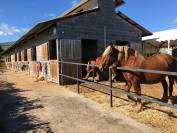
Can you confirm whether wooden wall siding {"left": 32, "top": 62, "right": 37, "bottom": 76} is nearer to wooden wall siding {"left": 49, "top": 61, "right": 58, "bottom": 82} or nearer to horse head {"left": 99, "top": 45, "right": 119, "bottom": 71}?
wooden wall siding {"left": 49, "top": 61, "right": 58, "bottom": 82}

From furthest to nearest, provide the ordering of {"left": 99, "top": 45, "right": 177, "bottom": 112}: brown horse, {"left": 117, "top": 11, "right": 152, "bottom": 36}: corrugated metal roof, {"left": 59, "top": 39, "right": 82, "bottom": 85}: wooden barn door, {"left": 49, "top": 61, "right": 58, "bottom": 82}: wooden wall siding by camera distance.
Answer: {"left": 117, "top": 11, "right": 152, "bottom": 36}: corrugated metal roof, {"left": 49, "top": 61, "right": 58, "bottom": 82}: wooden wall siding, {"left": 59, "top": 39, "right": 82, "bottom": 85}: wooden barn door, {"left": 99, "top": 45, "right": 177, "bottom": 112}: brown horse

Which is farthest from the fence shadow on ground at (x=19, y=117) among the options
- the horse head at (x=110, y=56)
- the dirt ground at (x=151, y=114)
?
the horse head at (x=110, y=56)

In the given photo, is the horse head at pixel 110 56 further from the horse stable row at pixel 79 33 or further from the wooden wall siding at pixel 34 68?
the wooden wall siding at pixel 34 68

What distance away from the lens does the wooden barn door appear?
11.1 m

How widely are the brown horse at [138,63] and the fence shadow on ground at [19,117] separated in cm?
237

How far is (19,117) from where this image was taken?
5.47 metres

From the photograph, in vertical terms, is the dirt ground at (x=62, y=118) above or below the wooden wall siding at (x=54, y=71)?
below

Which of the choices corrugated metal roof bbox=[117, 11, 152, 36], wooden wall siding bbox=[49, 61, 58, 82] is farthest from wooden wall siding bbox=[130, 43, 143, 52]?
wooden wall siding bbox=[49, 61, 58, 82]

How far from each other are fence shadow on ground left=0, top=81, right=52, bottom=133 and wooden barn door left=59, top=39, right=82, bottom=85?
3851 millimetres

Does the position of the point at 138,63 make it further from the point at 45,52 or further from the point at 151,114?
the point at 45,52

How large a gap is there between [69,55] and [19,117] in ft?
20.4

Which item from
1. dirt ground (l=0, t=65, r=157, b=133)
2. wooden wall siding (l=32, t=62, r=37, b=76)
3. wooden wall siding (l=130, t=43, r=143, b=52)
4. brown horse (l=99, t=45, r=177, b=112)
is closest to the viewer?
dirt ground (l=0, t=65, r=157, b=133)

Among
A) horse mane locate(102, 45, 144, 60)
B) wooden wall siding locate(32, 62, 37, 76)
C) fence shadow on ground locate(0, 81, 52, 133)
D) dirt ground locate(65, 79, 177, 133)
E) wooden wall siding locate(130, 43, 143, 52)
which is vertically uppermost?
wooden wall siding locate(130, 43, 143, 52)

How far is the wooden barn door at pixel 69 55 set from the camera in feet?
36.4
